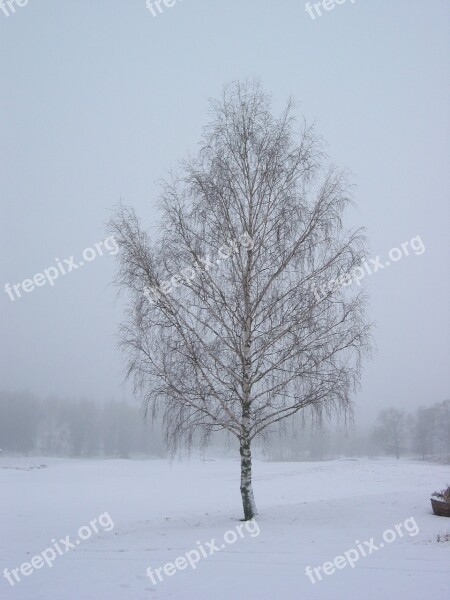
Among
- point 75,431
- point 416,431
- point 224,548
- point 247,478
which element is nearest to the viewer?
point 224,548

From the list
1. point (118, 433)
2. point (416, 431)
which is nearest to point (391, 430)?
point (416, 431)

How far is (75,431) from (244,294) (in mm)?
98761

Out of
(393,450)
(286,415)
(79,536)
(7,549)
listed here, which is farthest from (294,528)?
(393,450)

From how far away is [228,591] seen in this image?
7625 mm

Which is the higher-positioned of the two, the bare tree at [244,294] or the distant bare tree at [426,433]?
the bare tree at [244,294]

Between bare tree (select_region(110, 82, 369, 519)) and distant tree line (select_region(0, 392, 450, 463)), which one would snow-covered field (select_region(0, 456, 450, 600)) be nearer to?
bare tree (select_region(110, 82, 369, 519))

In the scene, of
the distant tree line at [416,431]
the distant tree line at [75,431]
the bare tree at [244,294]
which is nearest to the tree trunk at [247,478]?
the bare tree at [244,294]

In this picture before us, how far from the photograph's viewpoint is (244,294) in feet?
44.9

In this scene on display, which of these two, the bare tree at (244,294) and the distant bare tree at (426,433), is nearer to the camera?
the bare tree at (244,294)

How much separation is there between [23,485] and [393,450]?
8070 cm

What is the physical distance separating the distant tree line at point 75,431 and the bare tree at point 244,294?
89.3 metres

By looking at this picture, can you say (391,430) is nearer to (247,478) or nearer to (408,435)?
(408,435)

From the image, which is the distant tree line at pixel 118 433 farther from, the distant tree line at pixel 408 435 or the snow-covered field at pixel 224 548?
the snow-covered field at pixel 224 548

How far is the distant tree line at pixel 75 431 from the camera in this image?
10262 cm
